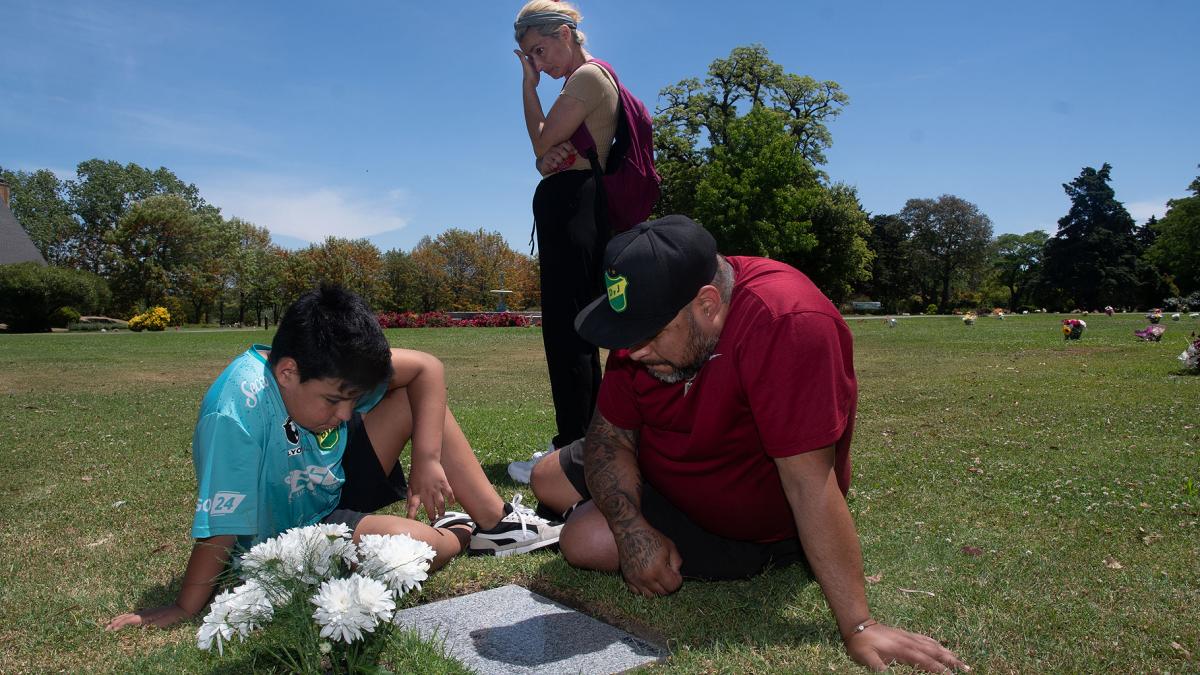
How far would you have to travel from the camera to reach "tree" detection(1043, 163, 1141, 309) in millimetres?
66125

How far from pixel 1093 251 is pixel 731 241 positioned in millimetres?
37338

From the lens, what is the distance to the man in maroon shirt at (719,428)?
2.45 m

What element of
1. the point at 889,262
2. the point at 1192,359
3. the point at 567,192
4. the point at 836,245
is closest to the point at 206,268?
the point at 836,245

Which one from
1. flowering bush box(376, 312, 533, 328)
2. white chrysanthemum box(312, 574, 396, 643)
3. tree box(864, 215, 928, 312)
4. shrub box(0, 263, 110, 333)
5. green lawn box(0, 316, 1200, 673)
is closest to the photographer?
white chrysanthemum box(312, 574, 396, 643)

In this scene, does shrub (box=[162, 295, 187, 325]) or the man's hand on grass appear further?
shrub (box=[162, 295, 187, 325])

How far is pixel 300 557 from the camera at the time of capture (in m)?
2.33

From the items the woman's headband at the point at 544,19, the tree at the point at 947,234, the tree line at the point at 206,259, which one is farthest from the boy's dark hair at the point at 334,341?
the tree at the point at 947,234

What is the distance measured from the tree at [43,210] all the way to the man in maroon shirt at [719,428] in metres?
77.4

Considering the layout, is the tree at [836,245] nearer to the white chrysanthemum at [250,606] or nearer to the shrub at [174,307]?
the shrub at [174,307]

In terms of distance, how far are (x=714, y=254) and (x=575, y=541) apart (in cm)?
150

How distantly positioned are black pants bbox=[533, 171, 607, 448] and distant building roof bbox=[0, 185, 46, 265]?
5703 centimetres

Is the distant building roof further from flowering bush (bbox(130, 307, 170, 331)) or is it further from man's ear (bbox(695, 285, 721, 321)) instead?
man's ear (bbox(695, 285, 721, 321))

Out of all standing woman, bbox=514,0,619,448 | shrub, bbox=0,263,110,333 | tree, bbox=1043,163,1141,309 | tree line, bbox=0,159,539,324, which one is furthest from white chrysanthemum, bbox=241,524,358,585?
tree, bbox=1043,163,1141,309

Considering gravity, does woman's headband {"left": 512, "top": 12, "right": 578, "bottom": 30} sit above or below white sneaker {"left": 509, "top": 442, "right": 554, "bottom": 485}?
above
